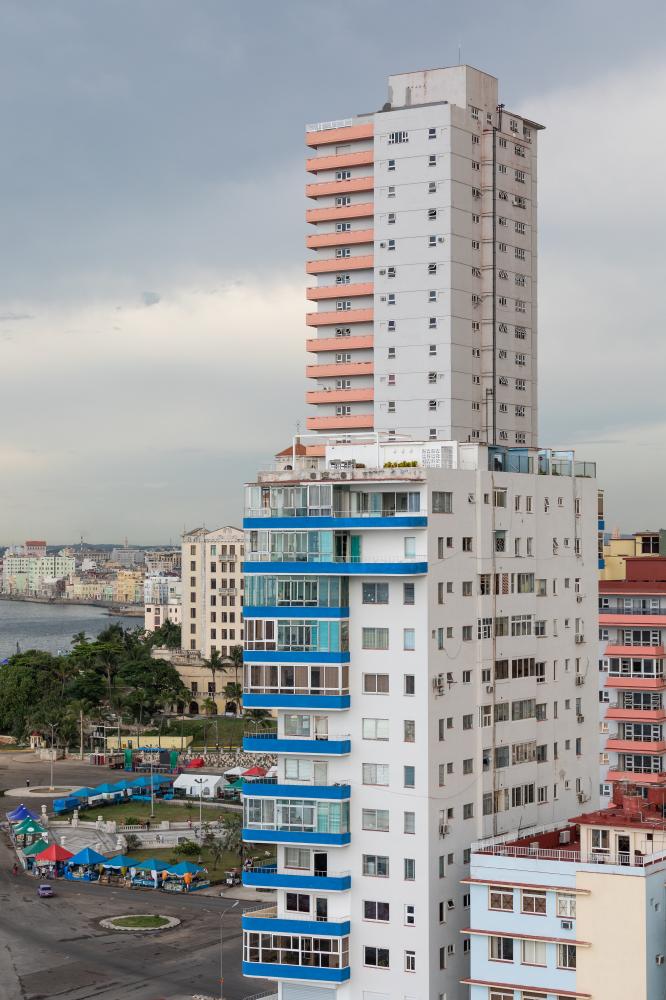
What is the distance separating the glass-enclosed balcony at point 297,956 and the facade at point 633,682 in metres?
35.6

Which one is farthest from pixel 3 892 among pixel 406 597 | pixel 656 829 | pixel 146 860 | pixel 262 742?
pixel 656 829

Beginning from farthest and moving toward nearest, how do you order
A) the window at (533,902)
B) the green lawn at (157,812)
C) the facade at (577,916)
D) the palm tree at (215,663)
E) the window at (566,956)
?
the palm tree at (215,663) → the green lawn at (157,812) → the window at (533,902) → the window at (566,956) → the facade at (577,916)

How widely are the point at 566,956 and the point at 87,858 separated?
170 ft

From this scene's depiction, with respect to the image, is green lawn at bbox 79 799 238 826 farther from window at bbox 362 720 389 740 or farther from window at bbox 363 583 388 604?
window at bbox 363 583 388 604

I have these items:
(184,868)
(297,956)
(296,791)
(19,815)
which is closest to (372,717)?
(296,791)

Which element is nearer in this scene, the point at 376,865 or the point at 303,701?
the point at 376,865

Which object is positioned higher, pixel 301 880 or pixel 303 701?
pixel 303 701

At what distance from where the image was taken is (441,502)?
6500 cm

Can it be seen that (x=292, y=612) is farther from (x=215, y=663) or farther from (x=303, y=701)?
(x=215, y=663)

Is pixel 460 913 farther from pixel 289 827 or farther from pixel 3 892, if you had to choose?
pixel 3 892

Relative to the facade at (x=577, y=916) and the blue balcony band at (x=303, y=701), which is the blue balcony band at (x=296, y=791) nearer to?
the blue balcony band at (x=303, y=701)

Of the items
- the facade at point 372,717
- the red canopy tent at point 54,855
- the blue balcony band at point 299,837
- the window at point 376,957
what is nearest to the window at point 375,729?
the facade at point 372,717

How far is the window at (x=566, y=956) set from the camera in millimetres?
56625

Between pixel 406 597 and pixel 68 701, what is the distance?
337 feet
